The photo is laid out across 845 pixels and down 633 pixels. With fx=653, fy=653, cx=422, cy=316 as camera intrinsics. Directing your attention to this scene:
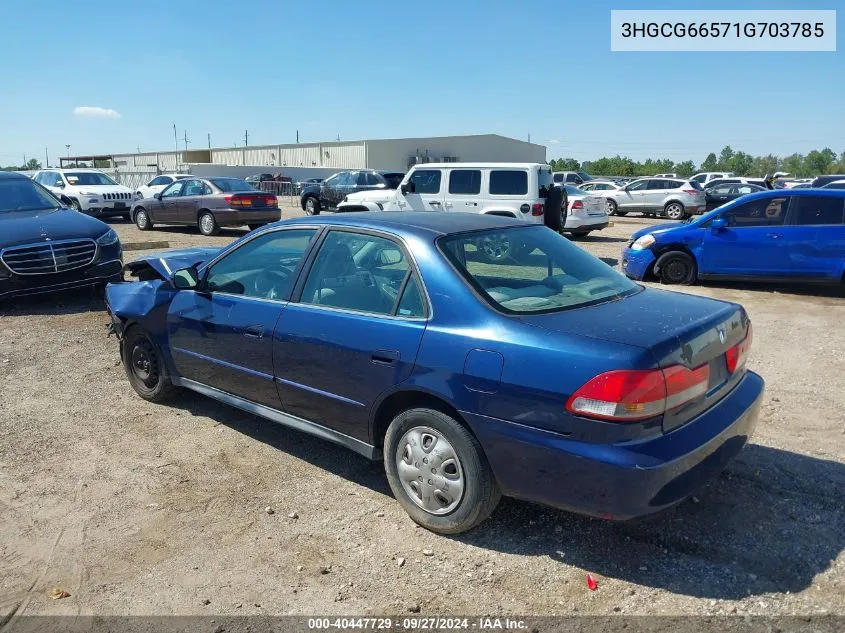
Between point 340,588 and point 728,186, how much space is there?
25923 mm

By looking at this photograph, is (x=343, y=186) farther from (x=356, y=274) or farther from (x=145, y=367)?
(x=356, y=274)

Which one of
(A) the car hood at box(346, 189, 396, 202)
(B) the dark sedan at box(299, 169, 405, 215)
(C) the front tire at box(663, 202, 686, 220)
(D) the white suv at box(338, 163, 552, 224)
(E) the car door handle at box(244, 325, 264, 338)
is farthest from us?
(C) the front tire at box(663, 202, 686, 220)

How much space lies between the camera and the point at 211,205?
662 inches

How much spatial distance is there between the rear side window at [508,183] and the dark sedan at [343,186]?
30.2ft

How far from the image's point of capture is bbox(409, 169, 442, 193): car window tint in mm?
14148

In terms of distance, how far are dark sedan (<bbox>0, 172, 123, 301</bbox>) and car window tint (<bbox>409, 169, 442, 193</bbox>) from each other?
7.07 metres

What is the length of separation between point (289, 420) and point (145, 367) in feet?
5.90

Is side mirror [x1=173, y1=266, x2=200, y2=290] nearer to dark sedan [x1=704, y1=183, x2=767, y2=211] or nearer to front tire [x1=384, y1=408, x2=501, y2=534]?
front tire [x1=384, y1=408, x2=501, y2=534]

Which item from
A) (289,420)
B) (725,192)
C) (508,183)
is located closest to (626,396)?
(289,420)

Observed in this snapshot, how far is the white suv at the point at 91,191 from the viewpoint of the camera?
19906mm

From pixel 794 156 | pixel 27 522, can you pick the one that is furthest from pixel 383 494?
pixel 794 156

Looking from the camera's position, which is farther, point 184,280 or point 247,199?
point 247,199

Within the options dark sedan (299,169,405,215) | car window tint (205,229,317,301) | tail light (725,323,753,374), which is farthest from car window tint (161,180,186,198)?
tail light (725,323,753,374)

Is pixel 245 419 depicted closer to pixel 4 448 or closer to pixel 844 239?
pixel 4 448
